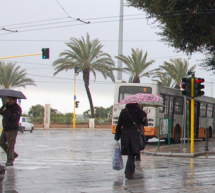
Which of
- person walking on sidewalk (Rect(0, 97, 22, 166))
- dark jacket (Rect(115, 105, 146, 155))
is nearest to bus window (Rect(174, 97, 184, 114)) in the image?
person walking on sidewalk (Rect(0, 97, 22, 166))

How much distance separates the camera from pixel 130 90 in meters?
21.4

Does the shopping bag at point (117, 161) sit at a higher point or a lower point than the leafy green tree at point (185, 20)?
lower

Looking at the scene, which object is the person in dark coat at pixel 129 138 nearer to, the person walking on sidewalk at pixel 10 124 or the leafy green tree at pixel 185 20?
the person walking on sidewalk at pixel 10 124

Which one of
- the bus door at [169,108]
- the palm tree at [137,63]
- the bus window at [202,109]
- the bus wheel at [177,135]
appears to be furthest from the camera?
the palm tree at [137,63]

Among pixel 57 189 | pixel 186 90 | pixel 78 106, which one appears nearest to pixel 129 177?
pixel 57 189

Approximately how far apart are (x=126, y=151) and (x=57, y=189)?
184 centimetres

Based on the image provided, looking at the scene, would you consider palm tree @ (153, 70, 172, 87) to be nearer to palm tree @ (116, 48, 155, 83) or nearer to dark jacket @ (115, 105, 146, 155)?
palm tree @ (116, 48, 155, 83)

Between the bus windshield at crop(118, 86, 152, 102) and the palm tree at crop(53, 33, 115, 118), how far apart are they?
26.6 m

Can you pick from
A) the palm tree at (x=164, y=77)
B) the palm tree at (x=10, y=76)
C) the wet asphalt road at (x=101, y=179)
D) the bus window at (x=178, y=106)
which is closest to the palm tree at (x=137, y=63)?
the palm tree at (x=164, y=77)

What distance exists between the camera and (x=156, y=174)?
9.38 metres

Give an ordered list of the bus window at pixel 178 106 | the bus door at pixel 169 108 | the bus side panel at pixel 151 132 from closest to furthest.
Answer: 1. the bus side panel at pixel 151 132
2. the bus door at pixel 169 108
3. the bus window at pixel 178 106

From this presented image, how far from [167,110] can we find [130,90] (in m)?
2.42

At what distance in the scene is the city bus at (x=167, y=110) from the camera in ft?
68.8

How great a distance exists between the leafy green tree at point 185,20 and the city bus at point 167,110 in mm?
2667
